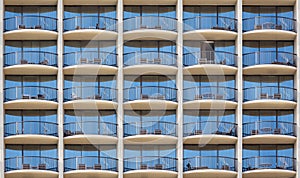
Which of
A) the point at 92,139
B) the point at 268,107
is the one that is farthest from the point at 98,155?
the point at 268,107

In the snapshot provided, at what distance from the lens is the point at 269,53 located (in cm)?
7081

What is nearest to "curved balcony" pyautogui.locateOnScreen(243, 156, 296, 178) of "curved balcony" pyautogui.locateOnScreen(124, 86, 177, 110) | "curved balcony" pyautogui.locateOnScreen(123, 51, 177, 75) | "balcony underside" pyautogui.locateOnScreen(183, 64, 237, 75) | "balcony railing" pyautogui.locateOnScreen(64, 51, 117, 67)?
"balcony underside" pyautogui.locateOnScreen(183, 64, 237, 75)

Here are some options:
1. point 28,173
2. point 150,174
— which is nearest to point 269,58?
point 150,174

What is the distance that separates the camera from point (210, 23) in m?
71.0

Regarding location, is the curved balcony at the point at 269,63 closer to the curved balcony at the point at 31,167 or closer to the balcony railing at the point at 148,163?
the balcony railing at the point at 148,163

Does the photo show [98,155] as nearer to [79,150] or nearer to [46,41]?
[79,150]

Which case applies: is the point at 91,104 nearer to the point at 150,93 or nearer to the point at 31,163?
the point at 150,93

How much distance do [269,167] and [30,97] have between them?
57.2 feet

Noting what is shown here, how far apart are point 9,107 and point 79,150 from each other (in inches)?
226

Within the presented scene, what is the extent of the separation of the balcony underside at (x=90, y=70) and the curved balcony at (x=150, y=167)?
6303mm

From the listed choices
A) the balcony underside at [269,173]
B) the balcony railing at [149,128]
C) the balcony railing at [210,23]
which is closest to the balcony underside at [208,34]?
the balcony railing at [210,23]

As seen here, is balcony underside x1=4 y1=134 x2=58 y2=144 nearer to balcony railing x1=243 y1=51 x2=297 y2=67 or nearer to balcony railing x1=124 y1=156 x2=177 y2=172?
balcony railing x1=124 y1=156 x2=177 y2=172

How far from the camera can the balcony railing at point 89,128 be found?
69.0m

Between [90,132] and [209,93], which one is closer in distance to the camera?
[90,132]
